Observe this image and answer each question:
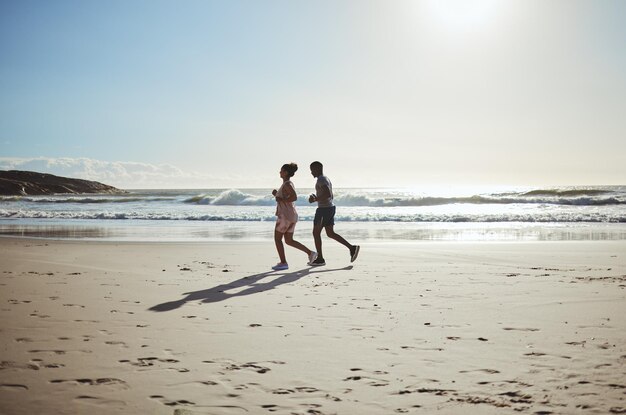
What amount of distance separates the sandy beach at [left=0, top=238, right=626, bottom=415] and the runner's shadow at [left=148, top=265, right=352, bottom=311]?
3 cm

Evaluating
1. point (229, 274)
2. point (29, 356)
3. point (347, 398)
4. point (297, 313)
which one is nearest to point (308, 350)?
point (347, 398)

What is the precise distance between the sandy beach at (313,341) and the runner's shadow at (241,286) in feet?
0.11

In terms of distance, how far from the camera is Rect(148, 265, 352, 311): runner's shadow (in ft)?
19.0

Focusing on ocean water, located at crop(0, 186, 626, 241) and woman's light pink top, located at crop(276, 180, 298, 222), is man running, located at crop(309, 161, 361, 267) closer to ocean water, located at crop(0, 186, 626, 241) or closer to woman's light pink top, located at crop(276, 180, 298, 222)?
woman's light pink top, located at crop(276, 180, 298, 222)

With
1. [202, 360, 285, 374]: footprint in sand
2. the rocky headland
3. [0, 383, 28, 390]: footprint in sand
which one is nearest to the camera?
[0, 383, 28, 390]: footprint in sand

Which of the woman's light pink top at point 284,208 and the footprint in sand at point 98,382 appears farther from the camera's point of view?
the woman's light pink top at point 284,208

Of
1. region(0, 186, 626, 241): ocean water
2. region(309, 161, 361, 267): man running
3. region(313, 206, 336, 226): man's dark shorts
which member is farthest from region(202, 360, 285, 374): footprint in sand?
region(0, 186, 626, 241): ocean water

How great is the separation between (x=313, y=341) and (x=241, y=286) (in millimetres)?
3075

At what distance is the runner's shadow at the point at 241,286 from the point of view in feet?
19.0

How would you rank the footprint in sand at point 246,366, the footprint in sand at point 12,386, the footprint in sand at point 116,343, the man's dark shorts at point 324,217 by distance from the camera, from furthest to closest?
the man's dark shorts at point 324,217, the footprint in sand at point 116,343, the footprint in sand at point 246,366, the footprint in sand at point 12,386

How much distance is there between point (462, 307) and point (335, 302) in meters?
1.41

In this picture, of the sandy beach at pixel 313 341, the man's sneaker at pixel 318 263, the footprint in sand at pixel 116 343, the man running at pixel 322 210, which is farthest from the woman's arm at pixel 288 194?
the footprint in sand at pixel 116 343

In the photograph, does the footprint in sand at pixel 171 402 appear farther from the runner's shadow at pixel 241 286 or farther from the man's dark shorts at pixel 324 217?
the man's dark shorts at pixel 324 217

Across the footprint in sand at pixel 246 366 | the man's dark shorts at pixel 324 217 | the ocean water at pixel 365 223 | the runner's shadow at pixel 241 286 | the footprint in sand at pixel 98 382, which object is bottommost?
the runner's shadow at pixel 241 286
